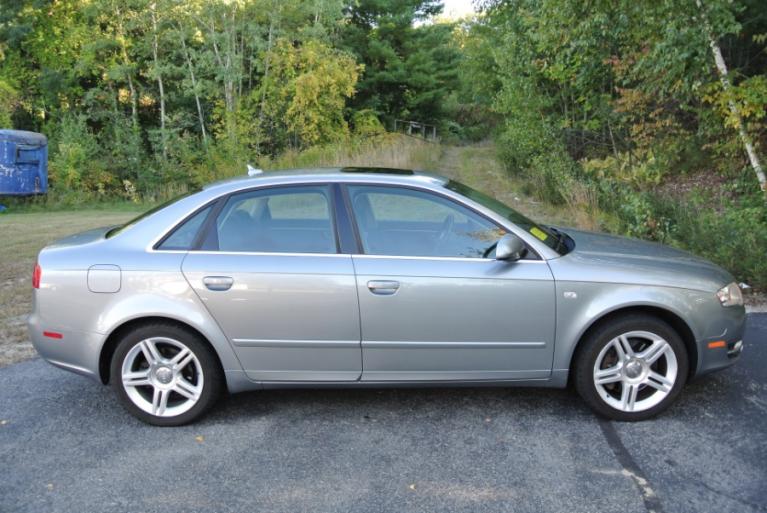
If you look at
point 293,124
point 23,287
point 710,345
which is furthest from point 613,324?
point 293,124

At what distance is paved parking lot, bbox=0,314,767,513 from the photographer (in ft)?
11.0

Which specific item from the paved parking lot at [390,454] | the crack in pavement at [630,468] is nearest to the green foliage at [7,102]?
the paved parking lot at [390,454]

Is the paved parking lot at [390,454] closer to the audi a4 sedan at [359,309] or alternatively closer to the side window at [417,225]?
the audi a4 sedan at [359,309]

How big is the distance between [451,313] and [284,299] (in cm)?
100

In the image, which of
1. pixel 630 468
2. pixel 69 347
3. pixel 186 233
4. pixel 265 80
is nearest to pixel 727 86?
pixel 630 468

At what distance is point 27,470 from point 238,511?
1.32 m

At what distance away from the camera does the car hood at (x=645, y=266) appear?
4.12 m

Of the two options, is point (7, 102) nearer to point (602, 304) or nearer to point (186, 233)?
point (186, 233)

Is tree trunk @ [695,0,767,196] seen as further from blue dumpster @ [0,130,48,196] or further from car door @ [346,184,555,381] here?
blue dumpster @ [0,130,48,196]

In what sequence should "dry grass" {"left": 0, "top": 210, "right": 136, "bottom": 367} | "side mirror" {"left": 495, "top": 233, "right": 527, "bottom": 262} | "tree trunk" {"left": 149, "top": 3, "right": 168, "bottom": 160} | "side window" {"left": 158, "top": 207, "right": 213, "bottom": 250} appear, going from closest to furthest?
1. "side mirror" {"left": 495, "top": 233, "right": 527, "bottom": 262}
2. "side window" {"left": 158, "top": 207, "right": 213, "bottom": 250}
3. "dry grass" {"left": 0, "top": 210, "right": 136, "bottom": 367}
4. "tree trunk" {"left": 149, "top": 3, "right": 168, "bottom": 160}

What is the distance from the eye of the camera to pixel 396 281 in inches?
159

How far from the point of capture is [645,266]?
4215 millimetres

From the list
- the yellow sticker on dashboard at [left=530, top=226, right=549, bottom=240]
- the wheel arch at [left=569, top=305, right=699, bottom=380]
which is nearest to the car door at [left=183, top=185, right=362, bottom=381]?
the yellow sticker on dashboard at [left=530, top=226, right=549, bottom=240]

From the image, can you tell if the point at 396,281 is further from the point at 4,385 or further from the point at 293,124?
the point at 293,124
